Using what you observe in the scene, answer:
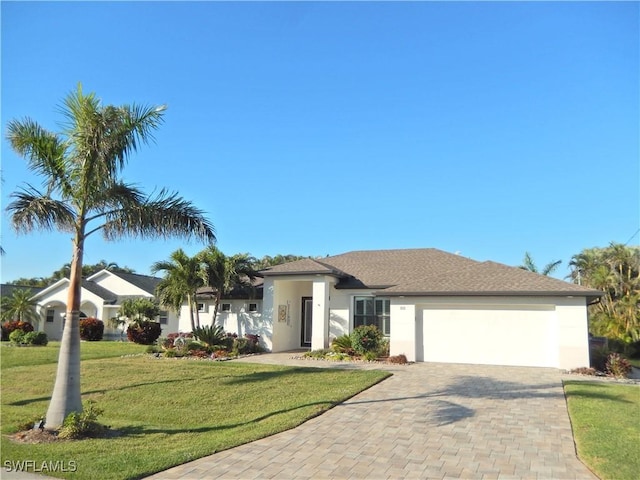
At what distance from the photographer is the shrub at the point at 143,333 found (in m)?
25.8

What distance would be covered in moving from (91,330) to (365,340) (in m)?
18.9

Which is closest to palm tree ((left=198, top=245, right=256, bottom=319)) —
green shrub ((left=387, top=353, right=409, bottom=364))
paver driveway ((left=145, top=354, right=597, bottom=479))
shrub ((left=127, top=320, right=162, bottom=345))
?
shrub ((left=127, top=320, right=162, bottom=345))

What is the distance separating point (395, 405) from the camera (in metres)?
10.3

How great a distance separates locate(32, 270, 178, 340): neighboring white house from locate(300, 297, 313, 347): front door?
45.2ft

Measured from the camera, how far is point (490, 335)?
17000 mm

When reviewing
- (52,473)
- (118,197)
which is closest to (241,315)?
(118,197)

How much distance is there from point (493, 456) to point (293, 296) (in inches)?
651

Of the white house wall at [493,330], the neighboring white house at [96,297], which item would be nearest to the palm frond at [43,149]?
the white house wall at [493,330]

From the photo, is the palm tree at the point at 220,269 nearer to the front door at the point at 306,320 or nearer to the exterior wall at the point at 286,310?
the exterior wall at the point at 286,310

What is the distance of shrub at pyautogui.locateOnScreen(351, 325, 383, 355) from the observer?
18.0 m

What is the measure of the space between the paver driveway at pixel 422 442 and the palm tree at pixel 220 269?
10552 mm

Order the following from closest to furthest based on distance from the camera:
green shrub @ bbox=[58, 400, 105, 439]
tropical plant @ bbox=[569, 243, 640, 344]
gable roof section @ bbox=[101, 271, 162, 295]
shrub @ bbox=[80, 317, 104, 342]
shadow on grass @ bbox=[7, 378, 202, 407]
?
green shrub @ bbox=[58, 400, 105, 439]
shadow on grass @ bbox=[7, 378, 202, 407]
tropical plant @ bbox=[569, 243, 640, 344]
shrub @ bbox=[80, 317, 104, 342]
gable roof section @ bbox=[101, 271, 162, 295]

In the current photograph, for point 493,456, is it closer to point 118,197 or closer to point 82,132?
point 118,197

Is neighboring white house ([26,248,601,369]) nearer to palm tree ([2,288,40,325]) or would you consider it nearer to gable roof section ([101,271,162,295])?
gable roof section ([101,271,162,295])
